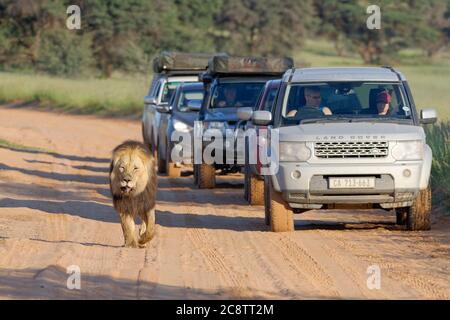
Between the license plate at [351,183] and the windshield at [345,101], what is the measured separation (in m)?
0.91

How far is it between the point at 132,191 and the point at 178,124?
25.9ft

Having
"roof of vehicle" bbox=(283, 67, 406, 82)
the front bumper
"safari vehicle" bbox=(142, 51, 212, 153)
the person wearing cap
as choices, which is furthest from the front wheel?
the front bumper

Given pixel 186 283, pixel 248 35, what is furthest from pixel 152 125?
pixel 248 35

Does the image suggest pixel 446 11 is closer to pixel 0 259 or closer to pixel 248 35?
pixel 248 35

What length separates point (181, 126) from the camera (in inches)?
741

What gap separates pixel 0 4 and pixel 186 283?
163ft

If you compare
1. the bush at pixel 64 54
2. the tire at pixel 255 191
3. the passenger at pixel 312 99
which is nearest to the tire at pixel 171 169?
the tire at pixel 255 191

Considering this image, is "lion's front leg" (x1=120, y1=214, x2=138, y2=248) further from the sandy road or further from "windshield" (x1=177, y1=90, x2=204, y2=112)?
"windshield" (x1=177, y1=90, x2=204, y2=112)

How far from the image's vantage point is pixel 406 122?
12.2 m

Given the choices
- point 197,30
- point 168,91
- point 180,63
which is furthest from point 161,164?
point 197,30

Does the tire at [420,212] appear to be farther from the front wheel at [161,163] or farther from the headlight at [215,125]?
the front wheel at [161,163]

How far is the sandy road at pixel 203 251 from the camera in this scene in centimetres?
857

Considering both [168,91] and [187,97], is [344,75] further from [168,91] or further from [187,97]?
[168,91]
